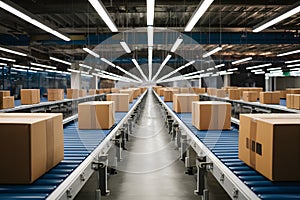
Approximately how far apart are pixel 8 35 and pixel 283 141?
11924 mm

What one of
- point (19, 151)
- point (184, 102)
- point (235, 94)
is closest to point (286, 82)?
point (235, 94)

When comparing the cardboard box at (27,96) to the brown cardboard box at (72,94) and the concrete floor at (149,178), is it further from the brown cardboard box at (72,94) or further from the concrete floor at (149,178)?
Result: the brown cardboard box at (72,94)

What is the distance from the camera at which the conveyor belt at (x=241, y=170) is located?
2135 millimetres

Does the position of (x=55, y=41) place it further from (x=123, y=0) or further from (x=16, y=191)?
(x=16, y=191)

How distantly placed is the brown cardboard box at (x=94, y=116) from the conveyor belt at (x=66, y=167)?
163 millimetres

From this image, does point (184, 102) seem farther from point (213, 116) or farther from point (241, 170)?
point (241, 170)

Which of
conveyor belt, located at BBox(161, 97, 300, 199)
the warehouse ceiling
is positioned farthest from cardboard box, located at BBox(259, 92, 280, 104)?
conveyor belt, located at BBox(161, 97, 300, 199)

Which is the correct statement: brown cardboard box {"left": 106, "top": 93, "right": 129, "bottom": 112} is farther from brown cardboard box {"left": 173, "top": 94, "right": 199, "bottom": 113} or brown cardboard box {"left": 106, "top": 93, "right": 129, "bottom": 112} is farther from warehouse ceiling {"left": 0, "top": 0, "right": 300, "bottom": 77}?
warehouse ceiling {"left": 0, "top": 0, "right": 300, "bottom": 77}

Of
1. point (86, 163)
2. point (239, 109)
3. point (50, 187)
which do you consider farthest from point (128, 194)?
point (239, 109)

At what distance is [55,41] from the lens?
1240 cm

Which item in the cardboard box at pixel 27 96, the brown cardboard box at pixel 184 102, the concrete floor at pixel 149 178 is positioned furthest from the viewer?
the cardboard box at pixel 27 96

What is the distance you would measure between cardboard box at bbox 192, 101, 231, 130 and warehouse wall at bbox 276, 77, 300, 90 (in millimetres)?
25445

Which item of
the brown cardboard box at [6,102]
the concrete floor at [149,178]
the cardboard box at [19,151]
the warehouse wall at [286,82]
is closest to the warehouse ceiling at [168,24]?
the brown cardboard box at [6,102]

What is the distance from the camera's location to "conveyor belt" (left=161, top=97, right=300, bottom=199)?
7.00ft
